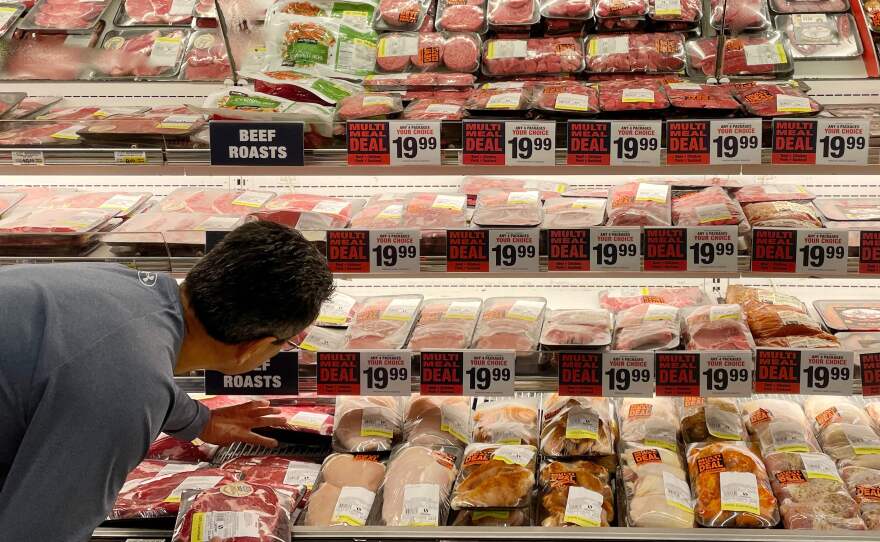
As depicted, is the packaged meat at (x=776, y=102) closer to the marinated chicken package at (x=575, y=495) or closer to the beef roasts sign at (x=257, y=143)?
the marinated chicken package at (x=575, y=495)

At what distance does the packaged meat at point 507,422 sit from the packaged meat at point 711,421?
1.40 feet

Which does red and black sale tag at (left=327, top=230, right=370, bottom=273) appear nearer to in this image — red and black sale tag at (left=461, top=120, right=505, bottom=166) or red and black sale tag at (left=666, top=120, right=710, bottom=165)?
red and black sale tag at (left=461, top=120, right=505, bottom=166)

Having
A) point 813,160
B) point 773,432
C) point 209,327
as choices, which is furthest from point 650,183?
point 209,327

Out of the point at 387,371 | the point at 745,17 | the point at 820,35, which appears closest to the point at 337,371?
the point at 387,371

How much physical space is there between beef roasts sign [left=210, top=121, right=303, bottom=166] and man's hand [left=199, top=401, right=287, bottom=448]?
2.17ft

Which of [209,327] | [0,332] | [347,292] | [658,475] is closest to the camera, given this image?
[0,332]

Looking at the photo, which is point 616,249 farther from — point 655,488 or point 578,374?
point 655,488

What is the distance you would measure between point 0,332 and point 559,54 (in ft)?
6.25

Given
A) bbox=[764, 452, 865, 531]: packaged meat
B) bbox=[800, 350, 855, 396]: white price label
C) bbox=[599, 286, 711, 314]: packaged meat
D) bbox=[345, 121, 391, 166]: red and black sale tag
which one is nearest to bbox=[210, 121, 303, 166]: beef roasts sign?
bbox=[345, 121, 391, 166]: red and black sale tag

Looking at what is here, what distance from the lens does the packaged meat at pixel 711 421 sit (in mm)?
2594

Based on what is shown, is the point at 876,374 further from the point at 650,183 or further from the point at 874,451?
the point at 650,183

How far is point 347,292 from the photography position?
3100 millimetres

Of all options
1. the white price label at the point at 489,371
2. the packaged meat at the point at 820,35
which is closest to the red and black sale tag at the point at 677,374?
the white price label at the point at 489,371

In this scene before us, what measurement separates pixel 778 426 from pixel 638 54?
3.83 ft
